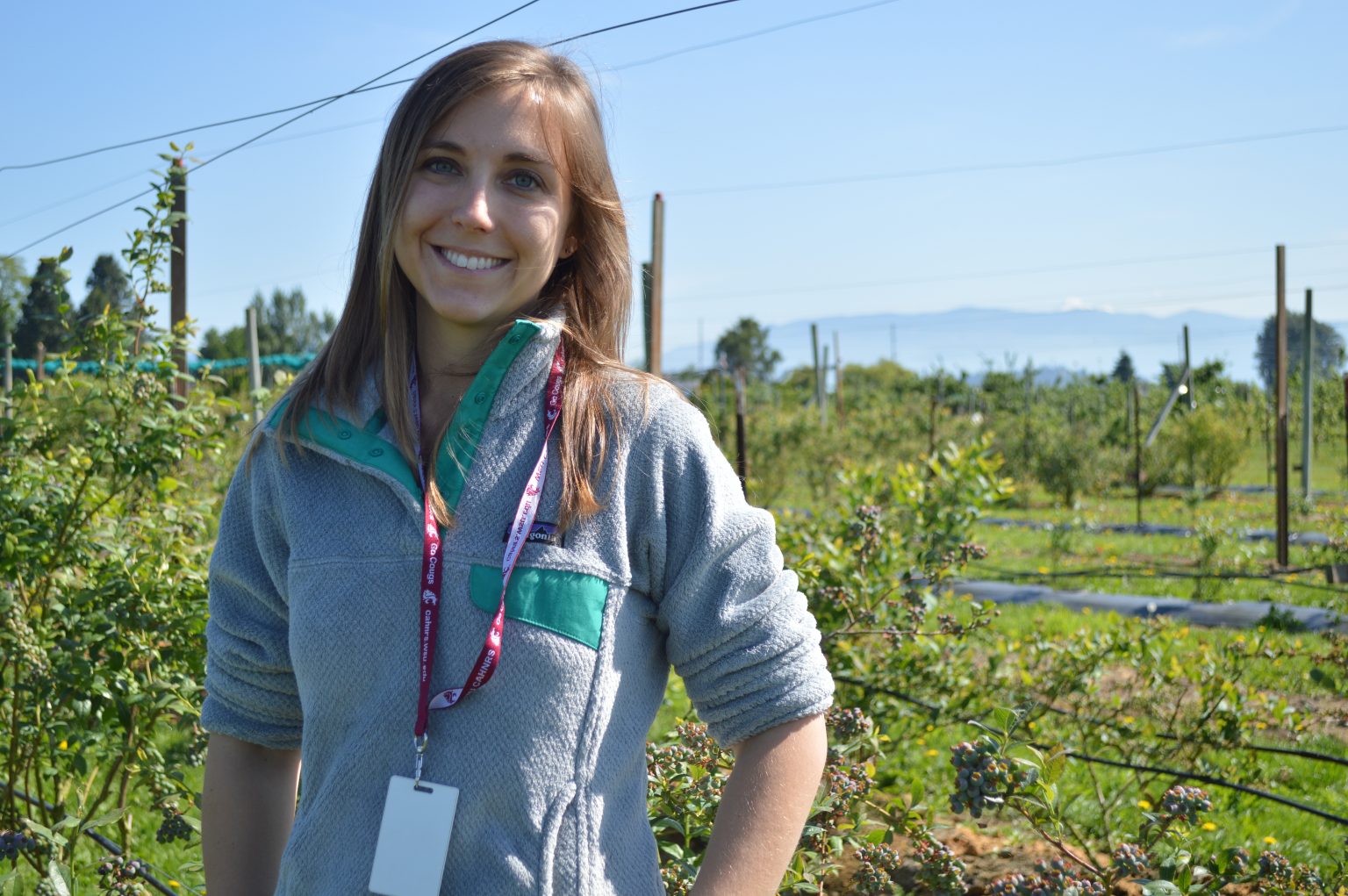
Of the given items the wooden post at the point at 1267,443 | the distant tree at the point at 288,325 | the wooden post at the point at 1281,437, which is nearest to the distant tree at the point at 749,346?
the distant tree at the point at 288,325

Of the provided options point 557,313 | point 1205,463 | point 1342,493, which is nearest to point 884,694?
point 557,313

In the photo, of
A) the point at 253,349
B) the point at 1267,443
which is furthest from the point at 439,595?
the point at 1267,443

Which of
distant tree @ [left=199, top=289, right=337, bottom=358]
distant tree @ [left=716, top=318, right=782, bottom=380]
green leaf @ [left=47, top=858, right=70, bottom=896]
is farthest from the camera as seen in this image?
distant tree @ [left=716, top=318, right=782, bottom=380]

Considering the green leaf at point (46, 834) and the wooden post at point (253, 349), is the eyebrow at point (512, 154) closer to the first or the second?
the green leaf at point (46, 834)

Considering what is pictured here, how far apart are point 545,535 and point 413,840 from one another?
30cm

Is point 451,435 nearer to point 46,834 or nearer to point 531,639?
point 531,639

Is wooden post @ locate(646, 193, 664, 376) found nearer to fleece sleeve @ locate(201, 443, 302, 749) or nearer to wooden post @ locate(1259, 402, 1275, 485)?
fleece sleeve @ locate(201, 443, 302, 749)

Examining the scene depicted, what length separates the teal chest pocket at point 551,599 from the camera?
1.05 m

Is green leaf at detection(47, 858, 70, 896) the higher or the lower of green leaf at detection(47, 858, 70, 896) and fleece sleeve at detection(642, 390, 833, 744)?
the lower

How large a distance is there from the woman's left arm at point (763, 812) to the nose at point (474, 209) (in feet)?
1.92

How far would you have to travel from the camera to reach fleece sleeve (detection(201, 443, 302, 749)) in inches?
48.3

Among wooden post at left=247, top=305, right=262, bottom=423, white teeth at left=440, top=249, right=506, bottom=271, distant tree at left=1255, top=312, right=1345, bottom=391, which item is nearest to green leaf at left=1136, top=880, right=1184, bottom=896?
white teeth at left=440, top=249, right=506, bottom=271

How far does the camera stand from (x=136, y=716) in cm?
241

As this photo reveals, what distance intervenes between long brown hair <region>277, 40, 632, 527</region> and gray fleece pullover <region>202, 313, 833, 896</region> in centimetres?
5
